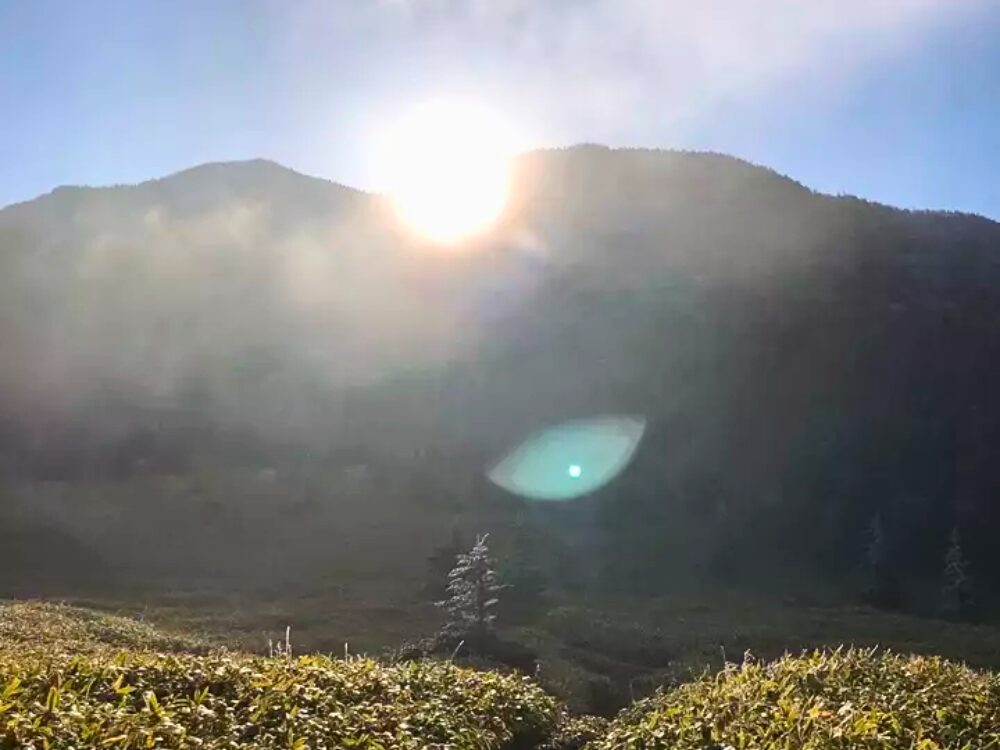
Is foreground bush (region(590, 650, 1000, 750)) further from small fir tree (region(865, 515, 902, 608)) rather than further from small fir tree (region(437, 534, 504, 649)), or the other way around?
small fir tree (region(865, 515, 902, 608))

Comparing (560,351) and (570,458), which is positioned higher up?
(560,351)

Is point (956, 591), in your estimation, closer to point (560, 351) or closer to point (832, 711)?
point (832, 711)

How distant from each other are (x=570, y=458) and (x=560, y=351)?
64.8 feet

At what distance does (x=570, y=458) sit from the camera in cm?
11544

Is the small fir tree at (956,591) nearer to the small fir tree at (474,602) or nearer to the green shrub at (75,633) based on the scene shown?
the small fir tree at (474,602)

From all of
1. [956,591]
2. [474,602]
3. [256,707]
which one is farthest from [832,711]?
[956,591]

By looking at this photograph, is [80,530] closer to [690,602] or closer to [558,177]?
[690,602]

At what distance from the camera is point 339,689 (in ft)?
45.1

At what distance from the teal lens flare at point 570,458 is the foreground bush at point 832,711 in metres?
84.4

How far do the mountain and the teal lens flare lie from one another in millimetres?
2836

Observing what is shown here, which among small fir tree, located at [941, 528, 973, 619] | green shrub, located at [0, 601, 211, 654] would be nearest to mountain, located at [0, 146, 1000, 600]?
small fir tree, located at [941, 528, 973, 619]

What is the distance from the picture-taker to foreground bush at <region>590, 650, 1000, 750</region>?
1212cm

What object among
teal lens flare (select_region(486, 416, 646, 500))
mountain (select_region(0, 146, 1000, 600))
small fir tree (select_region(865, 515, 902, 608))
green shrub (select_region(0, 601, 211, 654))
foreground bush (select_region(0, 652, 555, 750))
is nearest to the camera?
foreground bush (select_region(0, 652, 555, 750))

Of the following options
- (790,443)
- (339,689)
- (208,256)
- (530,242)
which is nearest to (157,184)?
(208,256)
